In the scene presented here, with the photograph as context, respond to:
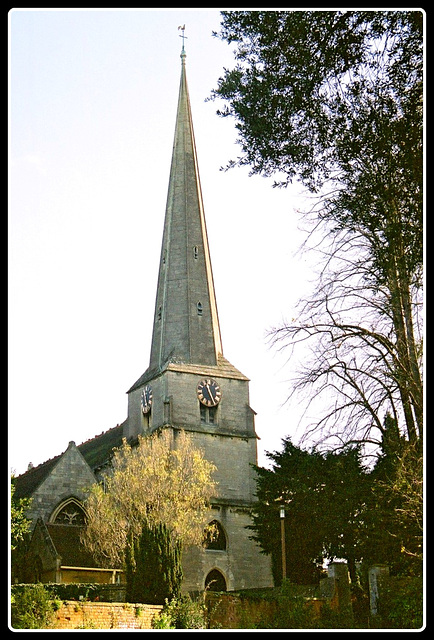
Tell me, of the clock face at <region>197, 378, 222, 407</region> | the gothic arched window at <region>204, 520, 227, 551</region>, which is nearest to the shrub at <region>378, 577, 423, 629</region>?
the gothic arched window at <region>204, 520, 227, 551</region>

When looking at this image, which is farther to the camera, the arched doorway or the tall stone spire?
the tall stone spire

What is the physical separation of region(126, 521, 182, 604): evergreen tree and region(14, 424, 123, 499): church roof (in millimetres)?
21142

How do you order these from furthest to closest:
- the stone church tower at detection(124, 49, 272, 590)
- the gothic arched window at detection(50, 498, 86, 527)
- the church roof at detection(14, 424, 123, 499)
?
the stone church tower at detection(124, 49, 272, 590), the church roof at detection(14, 424, 123, 499), the gothic arched window at detection(50, 498, 86, 527)

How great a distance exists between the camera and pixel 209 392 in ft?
169

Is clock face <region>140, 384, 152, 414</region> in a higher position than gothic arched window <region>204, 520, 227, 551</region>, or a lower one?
higher

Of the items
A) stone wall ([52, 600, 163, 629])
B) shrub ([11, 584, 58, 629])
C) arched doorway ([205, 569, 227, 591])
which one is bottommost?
arched doorway ([205, 569, 227, 591])

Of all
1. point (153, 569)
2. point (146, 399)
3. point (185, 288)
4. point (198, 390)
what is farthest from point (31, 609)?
point (185, 288)

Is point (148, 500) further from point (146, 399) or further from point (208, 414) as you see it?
point (146, 399)

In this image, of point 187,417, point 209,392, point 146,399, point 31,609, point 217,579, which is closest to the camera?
point 31,609

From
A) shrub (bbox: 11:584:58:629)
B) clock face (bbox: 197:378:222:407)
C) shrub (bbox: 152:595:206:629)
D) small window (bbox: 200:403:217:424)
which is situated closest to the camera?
shrub (bbox: 11:584:58:629)

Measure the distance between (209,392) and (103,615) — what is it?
32676 mm

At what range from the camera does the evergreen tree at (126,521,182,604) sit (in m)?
22.0

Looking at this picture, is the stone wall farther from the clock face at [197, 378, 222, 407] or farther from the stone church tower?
the clock face at [197, 378, 222, 407]

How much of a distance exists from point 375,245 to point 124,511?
2683 cm
